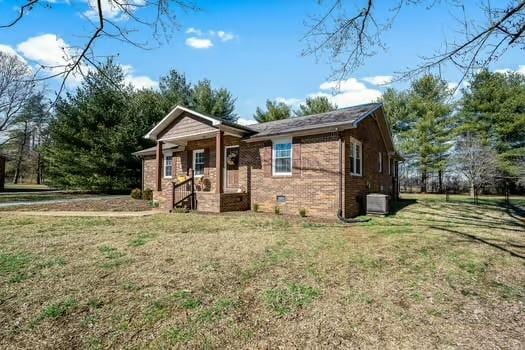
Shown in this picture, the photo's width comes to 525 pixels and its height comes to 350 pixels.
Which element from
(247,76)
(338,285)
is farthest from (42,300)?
(247,76)

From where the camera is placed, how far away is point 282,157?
11.2m

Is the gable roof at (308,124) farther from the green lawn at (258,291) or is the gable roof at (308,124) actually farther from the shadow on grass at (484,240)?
the green lawn at (258,291)

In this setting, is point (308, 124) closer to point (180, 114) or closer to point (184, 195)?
point (184, 195)

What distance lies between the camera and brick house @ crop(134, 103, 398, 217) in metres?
10.0

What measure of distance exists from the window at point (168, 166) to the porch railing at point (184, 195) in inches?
173

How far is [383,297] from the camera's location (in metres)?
3.55

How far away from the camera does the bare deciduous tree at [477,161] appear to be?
22656 mm

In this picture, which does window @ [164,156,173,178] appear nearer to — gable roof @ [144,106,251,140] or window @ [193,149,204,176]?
gable roof @ [144,106,251,140]

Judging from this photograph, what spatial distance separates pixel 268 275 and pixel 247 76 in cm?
646

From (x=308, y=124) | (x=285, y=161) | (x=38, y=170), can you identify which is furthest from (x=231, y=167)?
(x=38, y=170)

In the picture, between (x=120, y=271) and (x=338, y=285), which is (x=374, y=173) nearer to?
(x=338, y=285)

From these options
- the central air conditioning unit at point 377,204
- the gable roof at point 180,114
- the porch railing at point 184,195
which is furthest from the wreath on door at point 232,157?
the central air conditioning unit at point 377,204

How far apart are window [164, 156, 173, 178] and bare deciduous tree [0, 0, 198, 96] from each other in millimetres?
12818

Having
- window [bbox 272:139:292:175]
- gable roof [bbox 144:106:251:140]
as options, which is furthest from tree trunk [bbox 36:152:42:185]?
window [bbox 272:139:292:175]
